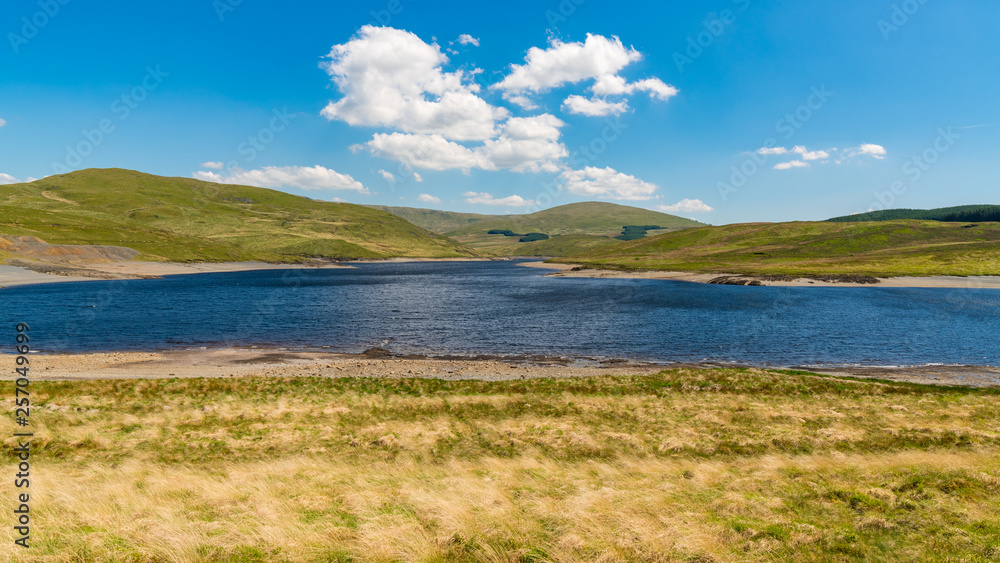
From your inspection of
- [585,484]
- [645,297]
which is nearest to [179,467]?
[585,484]

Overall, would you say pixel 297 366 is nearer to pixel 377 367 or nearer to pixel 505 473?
pixel 377 367

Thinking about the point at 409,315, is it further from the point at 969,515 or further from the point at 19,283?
the point at 19,283

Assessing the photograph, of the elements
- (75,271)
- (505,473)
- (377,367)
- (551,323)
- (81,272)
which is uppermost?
(75,271)

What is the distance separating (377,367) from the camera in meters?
42.2

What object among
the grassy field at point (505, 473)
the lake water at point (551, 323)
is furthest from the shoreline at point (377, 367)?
the grassy field at point (505, 473)

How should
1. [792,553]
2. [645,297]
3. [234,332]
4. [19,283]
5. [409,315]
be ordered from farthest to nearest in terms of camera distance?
[19,283] < [645,297] < [409,315] < [234,332] < [792,553]

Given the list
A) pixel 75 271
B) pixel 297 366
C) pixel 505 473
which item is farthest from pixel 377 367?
pixel 75 271

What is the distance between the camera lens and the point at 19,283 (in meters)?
123

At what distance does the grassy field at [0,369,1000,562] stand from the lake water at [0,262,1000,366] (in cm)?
2414

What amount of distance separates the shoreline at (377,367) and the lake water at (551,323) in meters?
3.67

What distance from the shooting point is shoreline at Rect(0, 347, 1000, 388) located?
37.8 meters

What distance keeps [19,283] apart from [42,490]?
16226 cm

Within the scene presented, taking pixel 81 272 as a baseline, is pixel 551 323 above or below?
below

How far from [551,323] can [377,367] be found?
36521 mm
